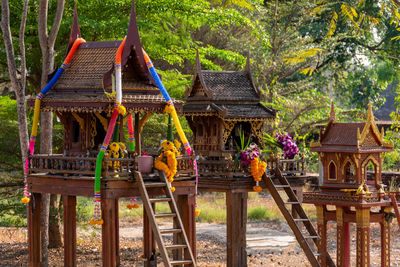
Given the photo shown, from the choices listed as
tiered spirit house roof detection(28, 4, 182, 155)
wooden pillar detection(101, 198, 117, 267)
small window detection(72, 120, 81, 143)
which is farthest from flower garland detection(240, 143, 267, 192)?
wooden pillar detection(101, 198, 117, 267)

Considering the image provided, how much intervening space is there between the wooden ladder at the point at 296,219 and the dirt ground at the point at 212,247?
4.13 metres

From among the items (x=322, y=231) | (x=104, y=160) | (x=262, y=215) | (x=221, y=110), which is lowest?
(x=262, y=215)

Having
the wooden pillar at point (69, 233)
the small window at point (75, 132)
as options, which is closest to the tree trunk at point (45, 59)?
the small window at point (75, 132)

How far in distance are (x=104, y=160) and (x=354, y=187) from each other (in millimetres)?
6826

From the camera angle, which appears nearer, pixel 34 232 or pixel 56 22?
pixel 34 232

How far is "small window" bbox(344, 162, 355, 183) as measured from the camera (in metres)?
18.3

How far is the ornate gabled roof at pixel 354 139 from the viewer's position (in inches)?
709

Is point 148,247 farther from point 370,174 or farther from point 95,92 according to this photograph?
point 370,174

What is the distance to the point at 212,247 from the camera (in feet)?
90.9

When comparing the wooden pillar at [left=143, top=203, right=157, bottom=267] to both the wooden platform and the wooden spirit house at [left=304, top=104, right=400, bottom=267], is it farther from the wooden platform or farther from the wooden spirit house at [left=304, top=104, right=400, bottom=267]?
the wooden spirit house at [left=304, top=104, right=400, bottom=267]

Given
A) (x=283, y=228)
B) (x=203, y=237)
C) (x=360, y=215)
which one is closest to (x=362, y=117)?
(x=283, y=228)

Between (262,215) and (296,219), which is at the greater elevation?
(296,219)

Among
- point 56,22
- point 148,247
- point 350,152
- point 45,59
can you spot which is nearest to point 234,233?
point 148,247

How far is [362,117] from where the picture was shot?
119 feet
